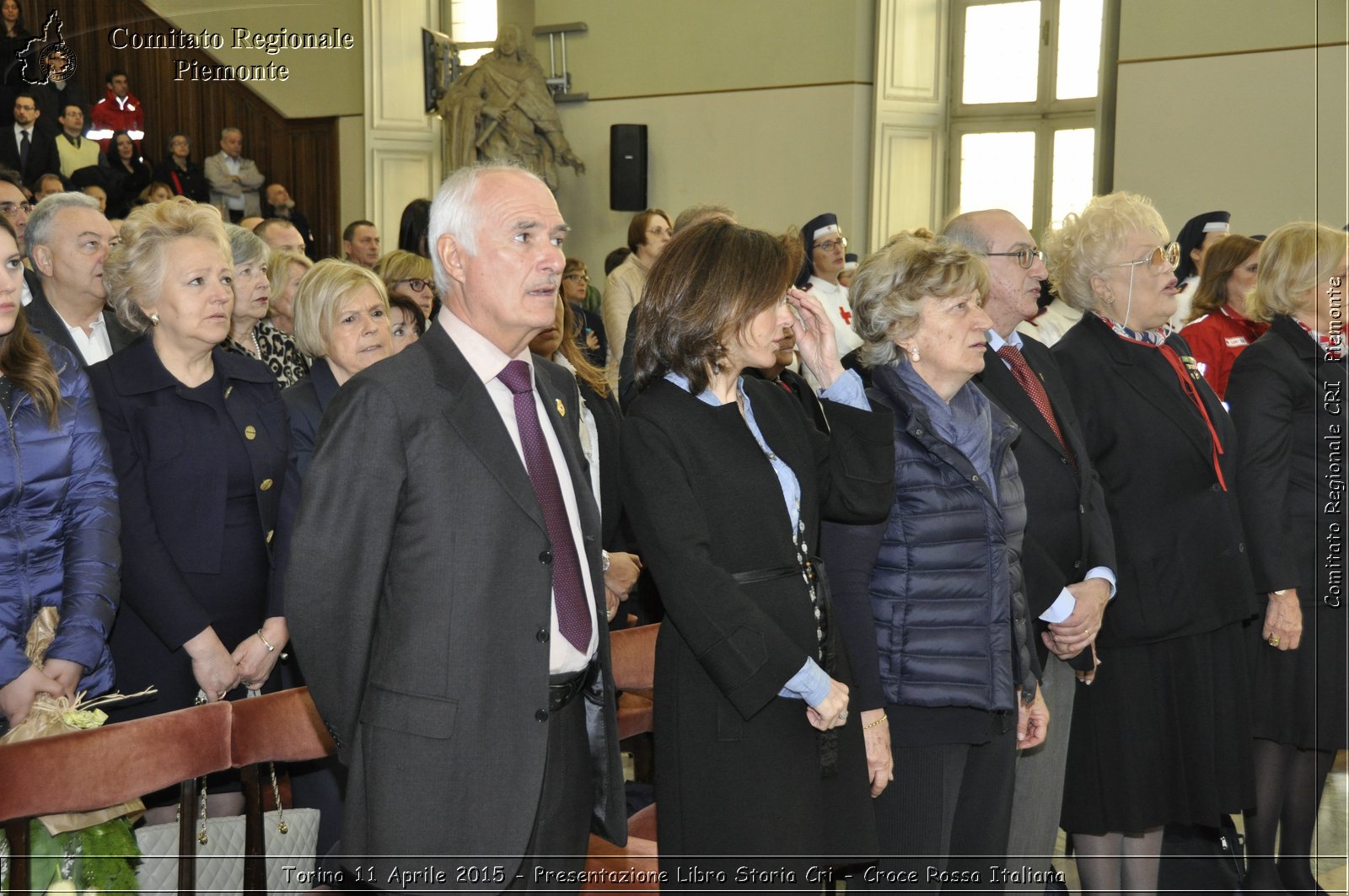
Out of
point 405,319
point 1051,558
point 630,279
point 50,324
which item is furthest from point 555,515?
point 630,279

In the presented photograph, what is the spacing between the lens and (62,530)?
2.61 metres

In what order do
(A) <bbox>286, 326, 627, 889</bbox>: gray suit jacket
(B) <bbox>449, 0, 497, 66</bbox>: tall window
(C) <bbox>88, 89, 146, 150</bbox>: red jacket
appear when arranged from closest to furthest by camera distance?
1. (A) <bbox>286, 326, 627, 889</bbox>: gray suit jacket
2. (C) <bbox>88, 89, 146, 150</bbox>: red jacket
3. (B) <bbox>449, 0, 497, 66</bbox>: tall window

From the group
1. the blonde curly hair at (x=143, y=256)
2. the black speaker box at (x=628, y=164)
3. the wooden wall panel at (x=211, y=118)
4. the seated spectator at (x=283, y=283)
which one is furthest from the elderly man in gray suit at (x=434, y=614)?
the wooden wall panel at (x=211, y=118)

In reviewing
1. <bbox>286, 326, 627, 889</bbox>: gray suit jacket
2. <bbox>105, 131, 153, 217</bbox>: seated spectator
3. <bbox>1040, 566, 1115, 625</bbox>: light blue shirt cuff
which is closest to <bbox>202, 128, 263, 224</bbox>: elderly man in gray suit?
<bbox>105, 131, 153, 217</bbox>: seated spectator

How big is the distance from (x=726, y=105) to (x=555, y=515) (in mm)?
9680

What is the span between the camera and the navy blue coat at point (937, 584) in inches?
99.0

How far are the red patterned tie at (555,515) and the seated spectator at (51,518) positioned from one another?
110 centimetres

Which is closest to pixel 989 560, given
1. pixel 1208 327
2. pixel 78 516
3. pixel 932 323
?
pixel 932 323

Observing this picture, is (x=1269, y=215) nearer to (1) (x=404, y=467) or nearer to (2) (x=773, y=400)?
(2) (x=773, y=400)

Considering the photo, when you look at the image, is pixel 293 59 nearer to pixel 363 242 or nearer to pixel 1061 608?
pixel 363 242

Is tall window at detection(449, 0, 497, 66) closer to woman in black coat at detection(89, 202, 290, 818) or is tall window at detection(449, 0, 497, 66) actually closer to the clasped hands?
woman in black coat at detection(89, 202, 290, 818)

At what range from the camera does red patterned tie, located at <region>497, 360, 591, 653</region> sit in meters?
2.05

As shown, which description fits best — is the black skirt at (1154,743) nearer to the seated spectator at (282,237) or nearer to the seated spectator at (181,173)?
the seated spectator at (282,237)

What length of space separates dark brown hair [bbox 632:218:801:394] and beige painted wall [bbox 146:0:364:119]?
412 inches
